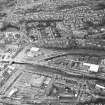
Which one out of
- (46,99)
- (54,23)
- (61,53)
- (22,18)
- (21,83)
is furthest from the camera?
(22,18)

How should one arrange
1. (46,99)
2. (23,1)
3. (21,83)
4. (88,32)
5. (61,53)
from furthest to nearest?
(23,1) < (88,32) < (61,53) < (21,83) < (46,99)

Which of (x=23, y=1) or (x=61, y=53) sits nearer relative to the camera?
(x=61, y=53)

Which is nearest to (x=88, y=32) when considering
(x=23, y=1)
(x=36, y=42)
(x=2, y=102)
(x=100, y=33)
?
(x=100, y=33)

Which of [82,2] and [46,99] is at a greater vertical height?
[82,2]

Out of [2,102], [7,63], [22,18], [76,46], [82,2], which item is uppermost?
[82,2]

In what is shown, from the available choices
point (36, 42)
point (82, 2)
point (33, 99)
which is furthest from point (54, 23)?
point (33, 99)

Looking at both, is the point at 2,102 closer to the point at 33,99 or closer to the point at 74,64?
the point at 33,99
